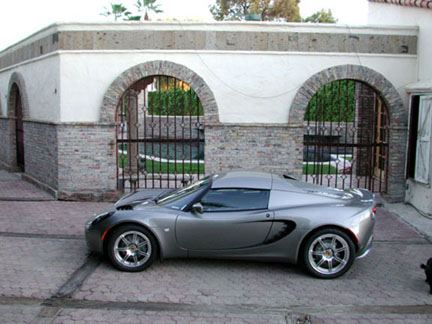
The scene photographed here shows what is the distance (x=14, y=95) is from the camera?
1573 cm

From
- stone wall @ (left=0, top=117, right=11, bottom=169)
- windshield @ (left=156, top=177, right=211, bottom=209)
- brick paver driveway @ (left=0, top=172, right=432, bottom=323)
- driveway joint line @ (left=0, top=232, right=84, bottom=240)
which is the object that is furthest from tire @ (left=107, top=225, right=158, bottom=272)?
stone wall @ (left=0, top=117, right=11, bottom=169)

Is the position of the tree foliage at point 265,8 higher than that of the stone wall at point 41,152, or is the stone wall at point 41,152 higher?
the tree foliage at point 265,8

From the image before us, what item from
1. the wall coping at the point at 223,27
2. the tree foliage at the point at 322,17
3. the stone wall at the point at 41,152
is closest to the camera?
the wall coping at the point at 223,27

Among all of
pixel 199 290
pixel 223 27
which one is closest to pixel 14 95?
pixel 223 27

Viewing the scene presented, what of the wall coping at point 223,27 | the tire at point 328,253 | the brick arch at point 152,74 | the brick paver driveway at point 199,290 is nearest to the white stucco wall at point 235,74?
the brick arch at point 152,74

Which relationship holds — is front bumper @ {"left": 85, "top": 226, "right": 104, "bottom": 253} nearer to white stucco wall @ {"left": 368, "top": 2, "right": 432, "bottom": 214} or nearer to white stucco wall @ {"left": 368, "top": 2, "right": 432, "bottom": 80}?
white stucco wall @ {"left": 368, "top": 2, "right": 432, "bottom": 214}

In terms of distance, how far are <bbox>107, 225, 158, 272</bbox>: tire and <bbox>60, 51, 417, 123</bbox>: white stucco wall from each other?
499 cm

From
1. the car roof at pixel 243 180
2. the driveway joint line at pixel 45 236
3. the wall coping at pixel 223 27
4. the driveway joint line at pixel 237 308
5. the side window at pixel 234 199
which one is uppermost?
the wall coping at pixel 223 27

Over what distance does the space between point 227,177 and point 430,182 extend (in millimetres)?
5050

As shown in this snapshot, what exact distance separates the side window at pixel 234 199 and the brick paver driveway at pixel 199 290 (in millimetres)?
915

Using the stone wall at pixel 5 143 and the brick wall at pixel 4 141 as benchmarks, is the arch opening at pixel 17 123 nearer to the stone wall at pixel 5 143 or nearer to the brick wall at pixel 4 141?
the stone wall at pixel 5 143

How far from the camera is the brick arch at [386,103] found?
35.5 feet

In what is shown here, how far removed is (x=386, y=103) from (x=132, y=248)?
7.16 m

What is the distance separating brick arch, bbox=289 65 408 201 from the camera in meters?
10.8
